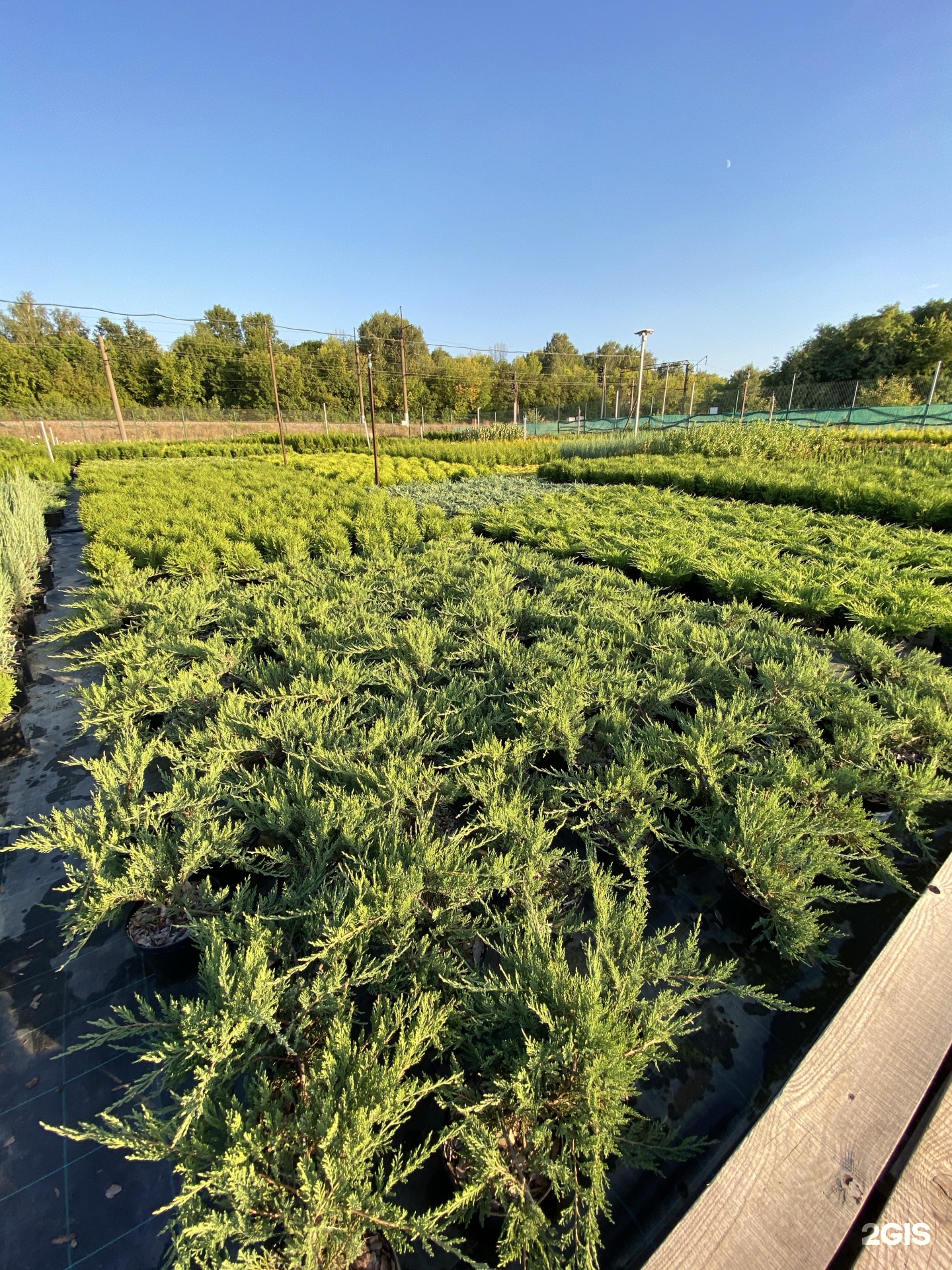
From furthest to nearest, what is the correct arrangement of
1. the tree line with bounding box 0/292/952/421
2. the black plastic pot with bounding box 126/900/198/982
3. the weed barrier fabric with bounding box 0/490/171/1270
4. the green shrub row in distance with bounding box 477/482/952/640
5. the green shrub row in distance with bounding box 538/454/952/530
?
1. the tree line with bounding box 0/292/952/421
2. the green shrub row in distance with bounding box 538/454/952/530
3. the green shrub row in distance with bounding box 477/482/952/640
4. the black plastic pot with bounding box 126/900/198/982
5. the weed barrier fabric with bounding box 0/490/171/1270

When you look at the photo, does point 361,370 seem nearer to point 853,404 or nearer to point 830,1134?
point 853,404

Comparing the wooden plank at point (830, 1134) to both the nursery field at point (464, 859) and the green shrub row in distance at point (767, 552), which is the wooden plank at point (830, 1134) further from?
the green shrub row in distance at point (767, 552)

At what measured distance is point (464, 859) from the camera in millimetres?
1809

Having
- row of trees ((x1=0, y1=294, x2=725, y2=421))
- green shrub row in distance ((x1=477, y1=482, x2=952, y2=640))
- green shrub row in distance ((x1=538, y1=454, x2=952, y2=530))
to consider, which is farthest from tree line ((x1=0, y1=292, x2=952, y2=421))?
green shrub row in distance ((x1=477, y1=482, x2=952, y2=640))

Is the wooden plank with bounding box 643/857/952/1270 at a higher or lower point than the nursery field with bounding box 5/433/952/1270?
lower

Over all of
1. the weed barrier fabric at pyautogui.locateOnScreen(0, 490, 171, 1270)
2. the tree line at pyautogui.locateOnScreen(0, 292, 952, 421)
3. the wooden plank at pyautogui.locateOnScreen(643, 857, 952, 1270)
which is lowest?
the weed barrier fabric at pyautogui.locateOnScreen(0, 490, 171, 1270)

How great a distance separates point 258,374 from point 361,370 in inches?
436

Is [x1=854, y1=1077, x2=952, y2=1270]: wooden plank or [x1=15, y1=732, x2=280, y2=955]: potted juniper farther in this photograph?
[x1=15, y1=732, x2=280, y2=955]: potted juniper

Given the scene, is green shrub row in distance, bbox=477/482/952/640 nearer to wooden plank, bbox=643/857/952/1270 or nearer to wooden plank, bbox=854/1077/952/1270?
wooden plank, bbox=643/857/952/1270

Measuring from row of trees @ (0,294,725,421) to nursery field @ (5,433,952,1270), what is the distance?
34.0 metres

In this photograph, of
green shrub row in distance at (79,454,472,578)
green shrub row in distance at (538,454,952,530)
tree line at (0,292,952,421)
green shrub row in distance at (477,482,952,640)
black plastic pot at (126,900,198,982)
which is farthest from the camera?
tree line at (0,292,952,421)

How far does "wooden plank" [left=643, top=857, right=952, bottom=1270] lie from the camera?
3.38 ft

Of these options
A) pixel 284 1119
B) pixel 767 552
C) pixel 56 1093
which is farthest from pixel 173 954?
pixel 767 552

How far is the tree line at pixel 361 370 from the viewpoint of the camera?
35062 mm
